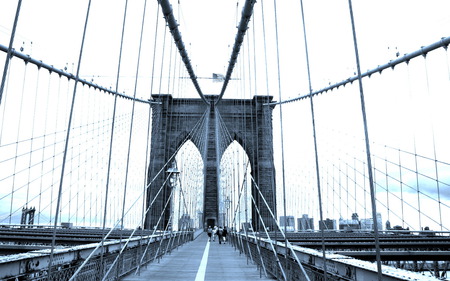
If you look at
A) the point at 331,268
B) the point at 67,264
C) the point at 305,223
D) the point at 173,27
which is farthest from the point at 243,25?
the point at 305,223

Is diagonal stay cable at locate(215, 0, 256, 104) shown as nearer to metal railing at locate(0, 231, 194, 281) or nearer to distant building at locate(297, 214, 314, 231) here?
metal railing at locate(0, 231, 194, 281)

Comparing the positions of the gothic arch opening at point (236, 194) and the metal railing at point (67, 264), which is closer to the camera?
the metal railing at point (67, 264)

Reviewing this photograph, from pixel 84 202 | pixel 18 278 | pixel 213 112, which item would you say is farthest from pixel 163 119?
pixel 18 278

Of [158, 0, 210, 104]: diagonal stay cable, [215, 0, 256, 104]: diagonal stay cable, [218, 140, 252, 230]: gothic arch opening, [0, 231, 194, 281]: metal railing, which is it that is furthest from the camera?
[215, 0, 256, 104]: diagonal stay cable

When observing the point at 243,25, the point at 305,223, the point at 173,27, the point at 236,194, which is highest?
the point at 243,25

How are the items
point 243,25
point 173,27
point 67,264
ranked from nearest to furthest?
point 67,264 < point 173,27 < point 243,25

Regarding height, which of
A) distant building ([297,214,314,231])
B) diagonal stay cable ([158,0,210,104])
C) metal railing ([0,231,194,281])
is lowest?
metal railing ([0,231,194,281])

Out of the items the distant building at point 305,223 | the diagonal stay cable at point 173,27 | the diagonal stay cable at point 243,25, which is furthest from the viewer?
the distant building at point 305,223

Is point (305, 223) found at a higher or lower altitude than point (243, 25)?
lower

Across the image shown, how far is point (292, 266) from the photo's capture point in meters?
3.38

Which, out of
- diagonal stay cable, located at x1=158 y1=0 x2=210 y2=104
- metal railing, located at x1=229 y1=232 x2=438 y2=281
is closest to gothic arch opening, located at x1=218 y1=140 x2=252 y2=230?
metal railing, located at x1=229 y1=232 x2=438 y2=281

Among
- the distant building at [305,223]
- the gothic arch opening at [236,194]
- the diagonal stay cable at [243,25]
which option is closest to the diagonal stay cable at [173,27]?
the diagonal stay cable at [243,25]

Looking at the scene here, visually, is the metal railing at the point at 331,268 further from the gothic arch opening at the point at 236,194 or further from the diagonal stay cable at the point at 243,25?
the diagonal stay cable at the point at 243,25

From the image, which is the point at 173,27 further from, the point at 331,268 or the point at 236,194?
the point at 236,194
